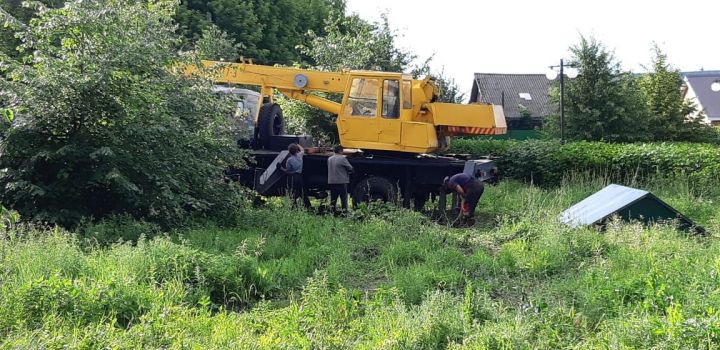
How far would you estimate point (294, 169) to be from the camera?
13203mm

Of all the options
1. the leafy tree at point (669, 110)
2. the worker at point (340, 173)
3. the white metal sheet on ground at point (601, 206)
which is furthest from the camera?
the leafy tree at point (669, 110)

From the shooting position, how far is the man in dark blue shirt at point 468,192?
1222 cm

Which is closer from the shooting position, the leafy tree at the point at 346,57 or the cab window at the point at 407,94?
the cab window at the point at 407,94

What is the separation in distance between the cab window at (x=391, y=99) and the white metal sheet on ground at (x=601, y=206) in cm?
403

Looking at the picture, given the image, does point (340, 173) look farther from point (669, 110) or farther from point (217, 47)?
point (669, 110)

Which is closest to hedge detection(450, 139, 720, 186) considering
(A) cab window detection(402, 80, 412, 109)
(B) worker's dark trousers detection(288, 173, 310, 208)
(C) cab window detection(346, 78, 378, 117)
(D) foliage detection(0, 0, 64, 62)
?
(A) cab window detection(402, 80, 412, 109)

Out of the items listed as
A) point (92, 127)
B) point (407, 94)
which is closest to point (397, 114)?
point (407, 94)

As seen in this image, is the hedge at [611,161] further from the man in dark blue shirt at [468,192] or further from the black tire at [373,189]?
the man in dark blue shirt at [468,192]

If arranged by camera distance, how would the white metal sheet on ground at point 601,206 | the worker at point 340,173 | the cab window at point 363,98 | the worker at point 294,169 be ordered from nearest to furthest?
the white metal sheet on ground at point 601,206 < the worker at point 340,173 < the worker at point 294,169 < the cab window at point 363,98

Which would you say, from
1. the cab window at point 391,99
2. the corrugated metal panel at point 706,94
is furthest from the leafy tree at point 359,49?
the corrugated metal panel at point 706,94

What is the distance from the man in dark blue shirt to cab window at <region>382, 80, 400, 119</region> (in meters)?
1.94

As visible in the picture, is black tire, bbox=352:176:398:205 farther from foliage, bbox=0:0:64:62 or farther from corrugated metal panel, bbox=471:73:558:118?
corrugated metal panel, bbox=471:73:558:118

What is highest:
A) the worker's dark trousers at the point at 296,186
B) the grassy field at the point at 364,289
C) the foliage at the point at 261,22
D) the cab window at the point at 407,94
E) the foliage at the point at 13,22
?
the foliage at the point at 261,22

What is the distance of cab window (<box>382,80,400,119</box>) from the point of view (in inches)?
524
